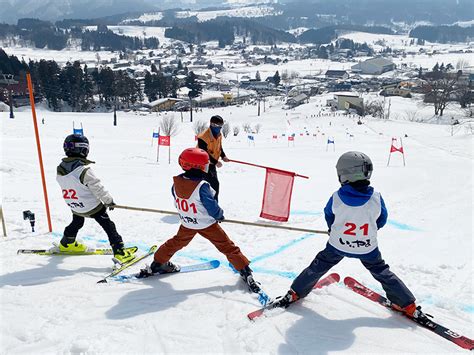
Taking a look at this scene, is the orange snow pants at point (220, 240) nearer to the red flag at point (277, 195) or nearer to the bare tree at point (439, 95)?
the red flag at point (277, 195)

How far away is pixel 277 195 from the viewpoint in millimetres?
→ 7383

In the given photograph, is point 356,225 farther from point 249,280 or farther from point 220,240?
point 220,240

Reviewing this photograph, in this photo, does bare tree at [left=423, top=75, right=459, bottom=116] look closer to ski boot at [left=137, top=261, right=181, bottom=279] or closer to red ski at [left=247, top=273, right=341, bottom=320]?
red ski at [left=247, top=273, right=341, bottom=320]

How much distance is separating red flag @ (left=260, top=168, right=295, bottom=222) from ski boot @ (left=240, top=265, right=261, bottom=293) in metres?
3.17

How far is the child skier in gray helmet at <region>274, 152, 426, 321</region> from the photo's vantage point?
3494 millimetres

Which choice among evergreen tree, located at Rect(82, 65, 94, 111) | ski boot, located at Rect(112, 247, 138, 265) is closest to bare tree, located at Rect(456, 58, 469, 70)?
evergreen tree, located at Rect(82, 65, 94, 111)

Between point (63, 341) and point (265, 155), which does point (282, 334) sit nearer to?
point (63, 341)

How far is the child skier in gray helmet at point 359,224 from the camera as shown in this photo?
3.49 m

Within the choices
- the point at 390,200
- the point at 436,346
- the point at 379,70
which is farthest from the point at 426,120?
the point at 379,70

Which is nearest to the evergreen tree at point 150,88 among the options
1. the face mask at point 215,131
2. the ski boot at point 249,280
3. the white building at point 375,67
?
the face mask at point 215,131

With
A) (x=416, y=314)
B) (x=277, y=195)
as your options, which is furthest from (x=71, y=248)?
(x=416, y=314)

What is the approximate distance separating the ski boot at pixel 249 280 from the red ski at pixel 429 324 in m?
1.04

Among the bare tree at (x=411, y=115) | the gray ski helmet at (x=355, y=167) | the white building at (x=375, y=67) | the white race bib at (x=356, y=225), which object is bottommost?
the bare tree at (x=411, y=115)

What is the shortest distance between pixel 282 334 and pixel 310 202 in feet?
19.8
